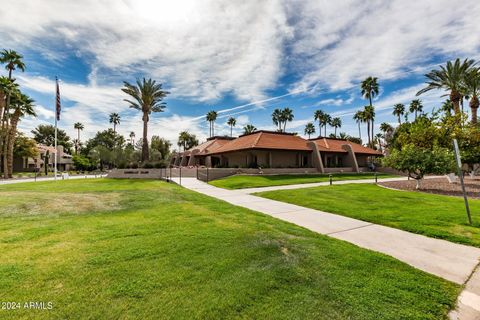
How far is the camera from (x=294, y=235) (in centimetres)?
638

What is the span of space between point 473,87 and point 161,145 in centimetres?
6162

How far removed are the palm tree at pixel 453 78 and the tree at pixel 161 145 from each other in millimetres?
56069

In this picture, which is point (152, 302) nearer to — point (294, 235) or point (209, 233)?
point (209, 233)

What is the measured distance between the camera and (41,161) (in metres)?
69.9

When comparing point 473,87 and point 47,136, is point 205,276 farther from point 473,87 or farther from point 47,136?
point 47,136

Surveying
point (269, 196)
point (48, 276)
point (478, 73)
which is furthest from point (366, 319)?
point (478, 73)

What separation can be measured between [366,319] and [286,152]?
34.0 meters

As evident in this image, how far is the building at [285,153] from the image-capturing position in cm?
3428

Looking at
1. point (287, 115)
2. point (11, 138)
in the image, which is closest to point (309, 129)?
point (287, 115)

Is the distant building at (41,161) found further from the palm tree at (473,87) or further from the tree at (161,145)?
the palm tree at (473,87)

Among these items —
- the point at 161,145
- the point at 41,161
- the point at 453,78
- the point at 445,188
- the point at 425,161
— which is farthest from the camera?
the point at 41,161

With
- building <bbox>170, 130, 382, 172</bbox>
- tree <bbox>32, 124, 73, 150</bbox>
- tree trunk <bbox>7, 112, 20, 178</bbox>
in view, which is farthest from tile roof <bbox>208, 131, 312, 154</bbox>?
tree <bbox>32, 124, 73, 150</bbox>

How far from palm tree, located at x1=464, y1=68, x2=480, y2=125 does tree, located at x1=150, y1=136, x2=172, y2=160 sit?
195 ft

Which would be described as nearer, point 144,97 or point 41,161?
point 144,97
